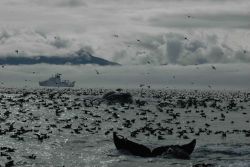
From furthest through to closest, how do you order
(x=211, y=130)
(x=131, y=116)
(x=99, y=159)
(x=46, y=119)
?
(x=131, y=116)
(x=46, y=119)
(x=211, y=130)
(x=99, y=159)

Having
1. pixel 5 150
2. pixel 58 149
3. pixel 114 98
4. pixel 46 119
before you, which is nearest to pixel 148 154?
pixel 58 149

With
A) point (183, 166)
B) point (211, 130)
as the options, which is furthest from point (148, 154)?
point (211, 130)

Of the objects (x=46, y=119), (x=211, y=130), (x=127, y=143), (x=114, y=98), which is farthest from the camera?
(x=114, y=98)

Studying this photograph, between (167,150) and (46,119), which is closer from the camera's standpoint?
(167,150)

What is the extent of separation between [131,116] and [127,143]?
157 ft

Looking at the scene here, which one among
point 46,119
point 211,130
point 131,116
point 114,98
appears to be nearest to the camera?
point 211,130

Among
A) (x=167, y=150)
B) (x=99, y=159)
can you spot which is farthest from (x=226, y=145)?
(x=99, y=159)

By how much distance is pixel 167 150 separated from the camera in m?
49.0

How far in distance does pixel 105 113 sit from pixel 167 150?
55.0 metres

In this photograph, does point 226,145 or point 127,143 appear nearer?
point 127,143

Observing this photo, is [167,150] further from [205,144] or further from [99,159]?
[205,144]

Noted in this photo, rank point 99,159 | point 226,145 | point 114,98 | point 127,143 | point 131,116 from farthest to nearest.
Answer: point 114,98 < point 131,116 < point 226,145 < point 127,143 < point 99,159

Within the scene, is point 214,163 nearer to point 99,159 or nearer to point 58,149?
point 99,159

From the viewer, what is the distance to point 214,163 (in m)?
45.9
